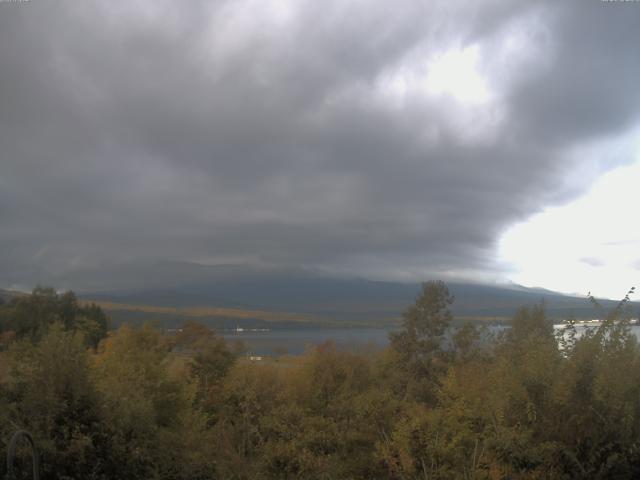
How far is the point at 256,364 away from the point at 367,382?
264 inches

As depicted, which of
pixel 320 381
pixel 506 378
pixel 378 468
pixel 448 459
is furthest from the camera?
pixel 320 381

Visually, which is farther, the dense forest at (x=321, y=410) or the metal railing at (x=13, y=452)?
the dense forest at (x=321, y=410)

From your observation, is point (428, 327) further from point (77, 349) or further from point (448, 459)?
point (77, 349)

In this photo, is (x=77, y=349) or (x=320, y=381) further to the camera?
(x=320, y=381)

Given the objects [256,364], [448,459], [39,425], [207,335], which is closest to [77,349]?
[39,425]

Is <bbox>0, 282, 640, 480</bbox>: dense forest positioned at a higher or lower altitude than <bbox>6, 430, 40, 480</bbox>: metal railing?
lower

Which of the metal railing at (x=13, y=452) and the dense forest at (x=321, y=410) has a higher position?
the metal railing at (x=13, y=452)

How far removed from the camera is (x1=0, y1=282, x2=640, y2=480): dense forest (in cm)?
1070

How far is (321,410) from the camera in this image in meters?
24.9

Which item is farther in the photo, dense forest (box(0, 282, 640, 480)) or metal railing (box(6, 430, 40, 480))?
dense forest (box(0, 282, 640, 480))

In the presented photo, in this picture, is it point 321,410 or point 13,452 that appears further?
point 321,410

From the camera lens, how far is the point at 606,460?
1061 cm

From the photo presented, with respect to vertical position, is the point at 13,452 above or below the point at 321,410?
above

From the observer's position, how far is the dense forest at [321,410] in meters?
10.7
